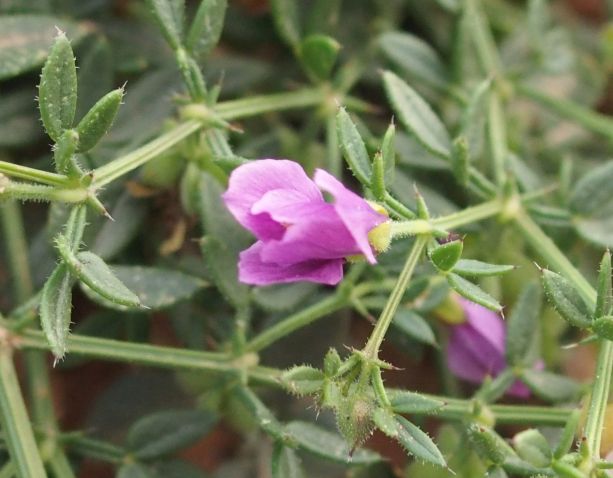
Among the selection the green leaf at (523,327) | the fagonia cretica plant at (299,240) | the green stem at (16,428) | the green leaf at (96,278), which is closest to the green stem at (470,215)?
the fagonia cretica plant at (299,240)

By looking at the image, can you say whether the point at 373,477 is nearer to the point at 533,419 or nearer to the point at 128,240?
the point at 533,419

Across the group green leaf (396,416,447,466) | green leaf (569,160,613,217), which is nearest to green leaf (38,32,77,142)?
green leaf (396,416,447,466)

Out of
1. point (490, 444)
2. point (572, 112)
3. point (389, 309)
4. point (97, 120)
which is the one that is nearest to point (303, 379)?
point (389, 309)

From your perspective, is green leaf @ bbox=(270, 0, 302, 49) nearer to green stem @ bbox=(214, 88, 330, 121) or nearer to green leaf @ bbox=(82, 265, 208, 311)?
green stem @ bbox=(214, 88, 330, 121)

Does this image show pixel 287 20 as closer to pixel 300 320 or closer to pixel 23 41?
pixel 23 41

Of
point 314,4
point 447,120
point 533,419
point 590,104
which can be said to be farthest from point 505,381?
point 590,104

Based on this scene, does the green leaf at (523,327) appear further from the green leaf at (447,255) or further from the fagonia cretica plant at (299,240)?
the green leaf at (447,255)
